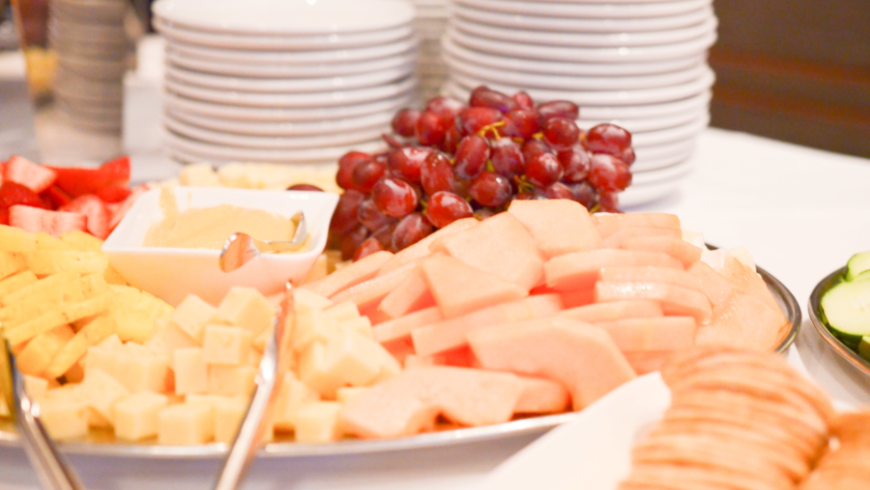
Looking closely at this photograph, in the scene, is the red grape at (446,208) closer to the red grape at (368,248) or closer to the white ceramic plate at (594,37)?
the red grape at (368,248)

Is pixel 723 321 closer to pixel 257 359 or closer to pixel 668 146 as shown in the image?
pixel 257 359

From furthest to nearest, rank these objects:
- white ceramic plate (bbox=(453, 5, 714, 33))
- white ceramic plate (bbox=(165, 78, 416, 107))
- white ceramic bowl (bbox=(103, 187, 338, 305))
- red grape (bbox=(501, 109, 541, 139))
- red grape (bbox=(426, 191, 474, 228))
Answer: white ceramic plate (bbox=(165, 78, 416, 107))
white ceramic plate (bbox=(453, 5, 714, 33))
red grape (bbox=(501, 109, 541, 139))
red grape (bbox=(426, 191, 474, 228))
white ceramic bowl (bbox=(103, 187, 338, 305))

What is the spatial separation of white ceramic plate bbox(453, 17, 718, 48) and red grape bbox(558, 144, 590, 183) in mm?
229

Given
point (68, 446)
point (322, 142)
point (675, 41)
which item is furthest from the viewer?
point (322, 142)

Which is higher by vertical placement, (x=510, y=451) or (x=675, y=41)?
(x=675, y=41)

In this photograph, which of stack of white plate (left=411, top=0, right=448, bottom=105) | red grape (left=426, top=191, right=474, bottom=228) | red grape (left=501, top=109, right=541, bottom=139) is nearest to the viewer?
red grape (left=426, top=191, right=474, bottom=228)

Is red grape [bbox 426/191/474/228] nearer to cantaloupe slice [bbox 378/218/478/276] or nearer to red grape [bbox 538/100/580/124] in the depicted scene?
cantaloupe slice [bbox 378/218/478/276]

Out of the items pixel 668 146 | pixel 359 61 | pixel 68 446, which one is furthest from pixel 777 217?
pixel 68 446

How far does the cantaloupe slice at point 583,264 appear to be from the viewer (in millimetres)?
726

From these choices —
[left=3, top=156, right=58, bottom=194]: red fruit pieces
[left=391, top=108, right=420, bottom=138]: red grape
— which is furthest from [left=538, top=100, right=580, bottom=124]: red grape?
[left=3, top=156, right=58, bottom=194]: red fruit pieces

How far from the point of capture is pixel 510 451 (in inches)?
25.9

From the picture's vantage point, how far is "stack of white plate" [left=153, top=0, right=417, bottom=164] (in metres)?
1.24

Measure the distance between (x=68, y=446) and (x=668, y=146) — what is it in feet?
3.53

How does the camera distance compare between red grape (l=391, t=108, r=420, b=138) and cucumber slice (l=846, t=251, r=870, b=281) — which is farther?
red grape (l=391, t=108, r=420, b=138)
